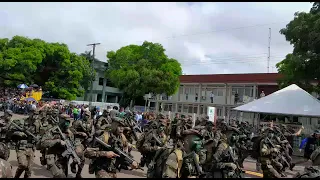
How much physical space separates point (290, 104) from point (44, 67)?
98.6ft

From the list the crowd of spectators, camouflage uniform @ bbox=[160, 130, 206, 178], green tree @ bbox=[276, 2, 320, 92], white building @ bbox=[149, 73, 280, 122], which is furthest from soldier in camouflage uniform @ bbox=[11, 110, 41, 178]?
white building @ bbox=[149, 73, 280, 122]

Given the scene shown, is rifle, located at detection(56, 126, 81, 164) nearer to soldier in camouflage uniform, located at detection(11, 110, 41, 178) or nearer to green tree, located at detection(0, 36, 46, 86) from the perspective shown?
soldier in camouflage uniform, located at detection(11, 110, 41, 178)

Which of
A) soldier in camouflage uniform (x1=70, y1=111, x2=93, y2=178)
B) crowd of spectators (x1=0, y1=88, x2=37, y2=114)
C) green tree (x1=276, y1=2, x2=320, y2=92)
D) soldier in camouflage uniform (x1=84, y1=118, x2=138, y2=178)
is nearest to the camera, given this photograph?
soldier in camouflage uniform (x1=84, y1=118, x2=138, y2=178)

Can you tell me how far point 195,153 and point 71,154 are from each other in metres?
3.74

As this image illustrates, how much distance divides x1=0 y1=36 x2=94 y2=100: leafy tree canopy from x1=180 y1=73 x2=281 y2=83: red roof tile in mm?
11966

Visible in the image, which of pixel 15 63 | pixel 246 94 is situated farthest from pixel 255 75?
pixel 15 63

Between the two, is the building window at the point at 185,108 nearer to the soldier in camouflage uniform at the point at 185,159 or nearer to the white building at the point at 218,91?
the white building at the point at 218,91

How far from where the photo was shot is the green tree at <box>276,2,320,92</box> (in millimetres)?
16734

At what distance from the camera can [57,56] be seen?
38.6m

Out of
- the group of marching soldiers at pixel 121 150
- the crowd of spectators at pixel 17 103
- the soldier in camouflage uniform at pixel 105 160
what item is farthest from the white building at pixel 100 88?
the soldier in camouflage uniform at pixel 105 160

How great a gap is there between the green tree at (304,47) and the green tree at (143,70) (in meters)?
16.3

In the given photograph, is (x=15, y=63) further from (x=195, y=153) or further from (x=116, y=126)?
(x=195, y=153)

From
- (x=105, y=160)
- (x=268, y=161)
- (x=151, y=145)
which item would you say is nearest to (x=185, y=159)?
(x=105, y=160)

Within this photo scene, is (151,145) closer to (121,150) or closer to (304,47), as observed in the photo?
(121,150)
